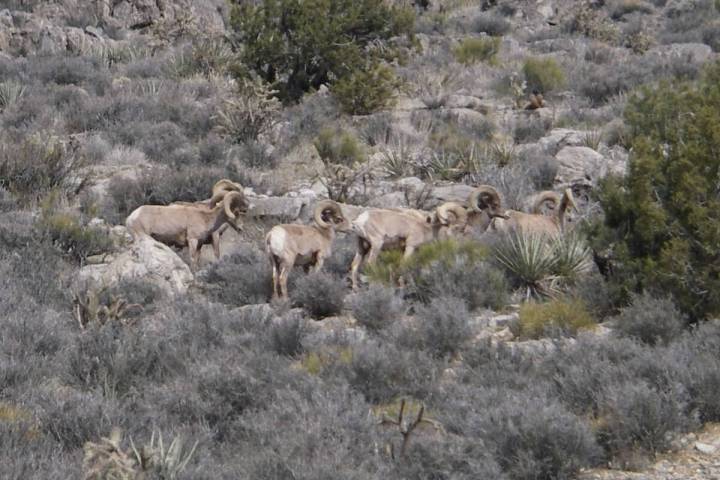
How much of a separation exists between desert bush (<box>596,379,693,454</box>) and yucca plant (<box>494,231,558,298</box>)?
4.09 metres

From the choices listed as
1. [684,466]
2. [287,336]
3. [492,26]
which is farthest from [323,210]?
[492,26]

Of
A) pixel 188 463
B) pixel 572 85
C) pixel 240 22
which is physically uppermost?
pixel 188 463

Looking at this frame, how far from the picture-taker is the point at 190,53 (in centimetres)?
2505

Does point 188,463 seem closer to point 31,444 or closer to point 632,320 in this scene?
point 31,444

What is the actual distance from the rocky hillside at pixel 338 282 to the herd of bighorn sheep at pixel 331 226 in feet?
1.08

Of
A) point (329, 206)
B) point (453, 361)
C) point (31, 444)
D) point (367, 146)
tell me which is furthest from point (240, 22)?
point (31, 444)

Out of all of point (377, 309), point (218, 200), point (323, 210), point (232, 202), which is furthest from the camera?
point (218, 200)

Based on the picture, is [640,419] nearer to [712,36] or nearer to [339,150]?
[339,150]

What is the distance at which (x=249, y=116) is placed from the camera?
18797 mm

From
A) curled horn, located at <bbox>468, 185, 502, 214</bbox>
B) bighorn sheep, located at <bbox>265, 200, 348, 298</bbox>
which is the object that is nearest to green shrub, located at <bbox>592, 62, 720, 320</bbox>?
curled horn, located at <bbox>468, 185, 502, 214</bbox>

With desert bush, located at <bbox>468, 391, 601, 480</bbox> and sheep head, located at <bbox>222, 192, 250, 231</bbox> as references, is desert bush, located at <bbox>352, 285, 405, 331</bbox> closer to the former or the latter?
sheep head, located at <bbox>222, 192, 250, 231</bbox>

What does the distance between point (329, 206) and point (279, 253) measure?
1311 millimetres

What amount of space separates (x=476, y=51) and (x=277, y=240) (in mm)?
16587

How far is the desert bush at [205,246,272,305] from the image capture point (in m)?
11.3
